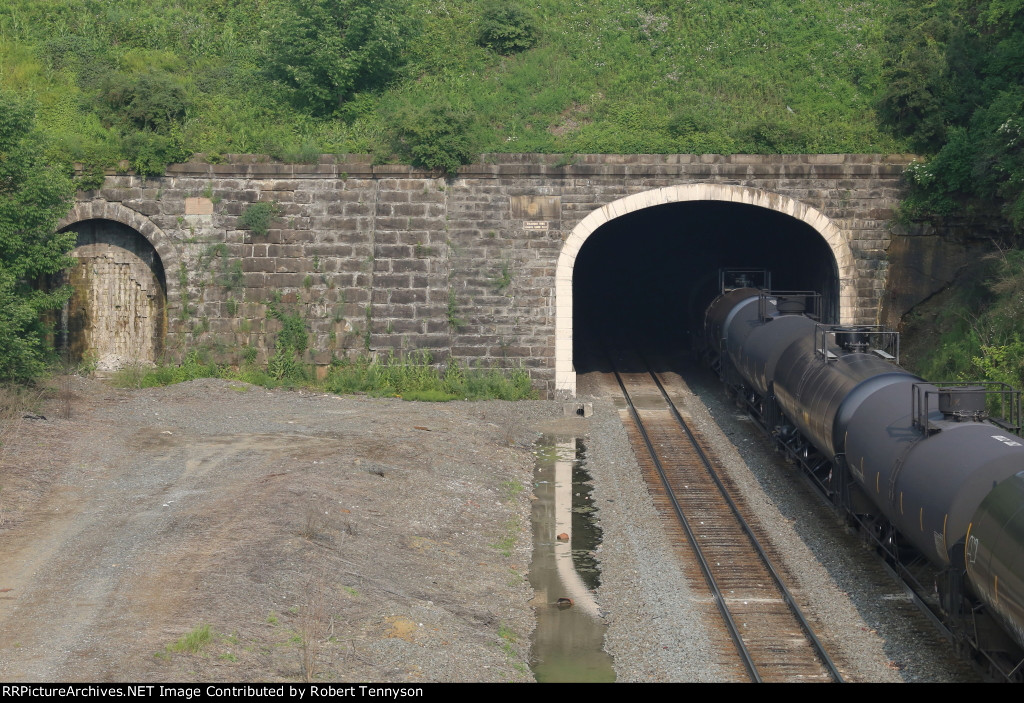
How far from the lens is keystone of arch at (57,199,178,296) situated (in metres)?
27.7

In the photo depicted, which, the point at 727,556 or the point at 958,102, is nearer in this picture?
the point at 727,556

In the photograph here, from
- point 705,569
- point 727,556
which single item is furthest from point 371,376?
point 705,569

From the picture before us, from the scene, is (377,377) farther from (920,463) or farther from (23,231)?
(920,463)

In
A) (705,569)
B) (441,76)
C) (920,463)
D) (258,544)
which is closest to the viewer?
(920,463)

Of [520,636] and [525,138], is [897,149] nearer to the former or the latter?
[525,138]

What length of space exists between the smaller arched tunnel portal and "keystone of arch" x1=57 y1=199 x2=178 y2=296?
44cm

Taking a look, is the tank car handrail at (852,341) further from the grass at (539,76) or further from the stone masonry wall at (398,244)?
the grass at (539,76)

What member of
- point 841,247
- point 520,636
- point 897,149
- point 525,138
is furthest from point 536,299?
point 520,636

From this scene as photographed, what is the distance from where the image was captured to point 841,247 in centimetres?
2791

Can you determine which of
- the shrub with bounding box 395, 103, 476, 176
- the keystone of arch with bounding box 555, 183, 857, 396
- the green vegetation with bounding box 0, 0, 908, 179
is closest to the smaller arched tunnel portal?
the green vegetation with bounding box 0, 0, 908, 179

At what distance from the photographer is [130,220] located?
28.0 meters

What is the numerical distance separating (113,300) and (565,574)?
706 inches

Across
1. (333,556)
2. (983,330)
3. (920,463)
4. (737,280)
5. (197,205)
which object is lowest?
(333,556)

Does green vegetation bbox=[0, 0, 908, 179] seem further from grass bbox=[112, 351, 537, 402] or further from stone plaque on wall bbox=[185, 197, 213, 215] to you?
grass bbox=[112, 351, 537, 402]
